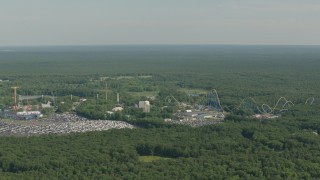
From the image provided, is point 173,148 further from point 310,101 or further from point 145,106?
point 310,101

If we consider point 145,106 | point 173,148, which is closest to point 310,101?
point 145,106

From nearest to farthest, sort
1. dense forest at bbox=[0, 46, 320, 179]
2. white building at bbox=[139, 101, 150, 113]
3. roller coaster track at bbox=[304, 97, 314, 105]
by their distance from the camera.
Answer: dense forest at bbox=[0, 46, 320, 179]
white building at bbox=[139, 101, 150, 113]
roller coaster track at bbox=[304, 97, 314, 105]

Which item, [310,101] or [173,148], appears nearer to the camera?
[173,148]

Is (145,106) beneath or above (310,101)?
beneath

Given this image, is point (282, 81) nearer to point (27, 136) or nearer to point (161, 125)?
point (161, 125)

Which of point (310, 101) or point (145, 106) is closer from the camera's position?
point (145, 106)

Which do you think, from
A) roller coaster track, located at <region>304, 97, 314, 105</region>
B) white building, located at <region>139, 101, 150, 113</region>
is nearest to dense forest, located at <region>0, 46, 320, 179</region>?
roller coaster track, located at <region>304, 97, 314, 105</region>

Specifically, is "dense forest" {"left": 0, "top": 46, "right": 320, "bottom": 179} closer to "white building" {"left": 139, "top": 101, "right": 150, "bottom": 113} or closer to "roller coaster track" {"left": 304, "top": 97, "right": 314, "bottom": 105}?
"roller coaster track" {"left": 304, "top": 97, "right": 314, "bottom": 105}

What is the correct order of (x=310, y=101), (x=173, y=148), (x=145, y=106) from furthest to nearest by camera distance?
(x=310, y=101), (x=145, y=106), (x=173, y=148)

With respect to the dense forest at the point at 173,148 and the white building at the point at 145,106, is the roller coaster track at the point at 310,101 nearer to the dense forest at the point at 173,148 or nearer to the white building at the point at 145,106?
the dense forest at the point at 173,148

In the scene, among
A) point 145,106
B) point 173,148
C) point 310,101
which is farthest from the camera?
point 310,101

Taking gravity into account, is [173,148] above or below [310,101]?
below
